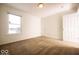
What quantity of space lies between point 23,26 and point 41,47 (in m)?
0.55

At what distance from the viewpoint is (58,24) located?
99.7 inches

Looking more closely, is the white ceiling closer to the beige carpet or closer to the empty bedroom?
the empty bedroom

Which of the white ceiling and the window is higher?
the white ceiling

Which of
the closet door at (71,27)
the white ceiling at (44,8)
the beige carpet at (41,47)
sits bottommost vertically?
the beige carpet at (41,47)

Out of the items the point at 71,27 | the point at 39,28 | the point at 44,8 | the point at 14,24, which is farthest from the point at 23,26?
the point at 71,27

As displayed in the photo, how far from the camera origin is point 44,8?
98.4 inches

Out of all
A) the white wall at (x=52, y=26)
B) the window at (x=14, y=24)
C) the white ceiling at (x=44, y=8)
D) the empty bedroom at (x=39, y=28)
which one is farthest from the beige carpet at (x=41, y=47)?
the white ceiling at (x=44, y=8)

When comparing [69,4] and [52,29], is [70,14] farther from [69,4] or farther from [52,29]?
[52,29]

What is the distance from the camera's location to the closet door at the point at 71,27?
95.9 inches

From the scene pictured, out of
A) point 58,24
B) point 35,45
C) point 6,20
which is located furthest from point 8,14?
point 58,24

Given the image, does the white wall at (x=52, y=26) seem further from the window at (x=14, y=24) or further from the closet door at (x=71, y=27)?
the window at (x=14, y=24)

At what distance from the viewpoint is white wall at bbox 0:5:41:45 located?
243cm

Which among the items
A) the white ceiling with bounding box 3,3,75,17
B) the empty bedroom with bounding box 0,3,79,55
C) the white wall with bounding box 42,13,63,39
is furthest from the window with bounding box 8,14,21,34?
the white wall with bounding box 42,13,63,39

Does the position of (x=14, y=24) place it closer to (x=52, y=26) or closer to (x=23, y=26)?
(x=23, y=26)
